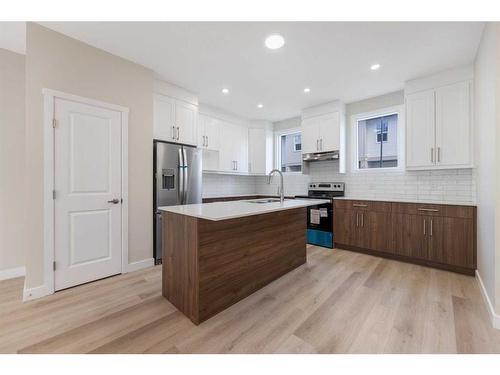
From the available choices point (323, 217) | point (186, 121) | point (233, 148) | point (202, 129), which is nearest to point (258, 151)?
point (233, 148)

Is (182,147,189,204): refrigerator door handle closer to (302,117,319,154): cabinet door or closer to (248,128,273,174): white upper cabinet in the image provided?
(248,128,273,174): white upper cabinet

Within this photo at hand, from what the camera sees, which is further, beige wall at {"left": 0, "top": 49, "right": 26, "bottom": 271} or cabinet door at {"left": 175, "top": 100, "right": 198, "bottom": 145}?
cabinet door at {"left": 175, "top": 100, "right": 198, "bottom": 145}

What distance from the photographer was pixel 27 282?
2.18 metres

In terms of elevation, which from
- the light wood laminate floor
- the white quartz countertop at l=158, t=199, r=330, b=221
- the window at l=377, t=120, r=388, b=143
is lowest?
the light wood laminate floor

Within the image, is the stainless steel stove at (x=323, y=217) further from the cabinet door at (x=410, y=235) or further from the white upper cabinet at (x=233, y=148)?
the white upper cabinet at (x=233, y=148)

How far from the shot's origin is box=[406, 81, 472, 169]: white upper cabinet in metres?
2.94

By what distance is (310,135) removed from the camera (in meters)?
4.52

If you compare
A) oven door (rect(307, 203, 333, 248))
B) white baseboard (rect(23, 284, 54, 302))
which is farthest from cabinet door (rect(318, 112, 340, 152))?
white baseboard (rect(23, 284, 54, 302))

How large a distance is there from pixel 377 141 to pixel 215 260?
3.70m

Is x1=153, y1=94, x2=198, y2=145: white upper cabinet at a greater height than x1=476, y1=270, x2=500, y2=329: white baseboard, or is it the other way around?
x1=153, y1=94, x2=198, y2=145: white upper cabinet

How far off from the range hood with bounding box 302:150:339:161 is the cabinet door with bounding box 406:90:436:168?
1.13 meters

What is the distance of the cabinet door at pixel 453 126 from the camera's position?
2.93m

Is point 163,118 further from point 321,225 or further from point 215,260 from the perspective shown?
point 321,225

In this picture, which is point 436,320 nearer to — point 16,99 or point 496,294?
point 496,294
